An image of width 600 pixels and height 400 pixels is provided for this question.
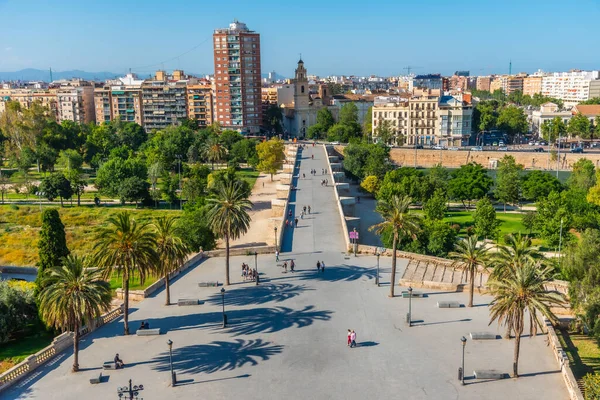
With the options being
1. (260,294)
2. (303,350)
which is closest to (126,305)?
(260,294)

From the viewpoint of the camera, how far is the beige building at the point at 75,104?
5320 inches

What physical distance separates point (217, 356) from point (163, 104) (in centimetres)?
10398

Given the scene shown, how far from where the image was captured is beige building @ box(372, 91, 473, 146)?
105m

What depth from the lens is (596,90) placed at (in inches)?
6924

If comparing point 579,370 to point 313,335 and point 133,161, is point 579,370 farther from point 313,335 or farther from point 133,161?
point 133,161

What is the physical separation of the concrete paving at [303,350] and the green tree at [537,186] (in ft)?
111

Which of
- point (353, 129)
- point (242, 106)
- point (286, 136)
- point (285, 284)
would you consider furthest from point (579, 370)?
point (286, 136)

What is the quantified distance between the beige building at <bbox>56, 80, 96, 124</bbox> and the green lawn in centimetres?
10273

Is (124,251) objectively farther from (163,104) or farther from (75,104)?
(75,104)

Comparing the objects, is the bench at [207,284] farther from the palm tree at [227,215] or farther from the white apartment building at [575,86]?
the white apartment building at [575,86]

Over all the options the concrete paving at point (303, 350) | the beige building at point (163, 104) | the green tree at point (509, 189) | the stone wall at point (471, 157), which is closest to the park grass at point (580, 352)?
the concrete paving at point (303, 350)

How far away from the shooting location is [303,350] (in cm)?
2294

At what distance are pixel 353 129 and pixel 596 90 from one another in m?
105

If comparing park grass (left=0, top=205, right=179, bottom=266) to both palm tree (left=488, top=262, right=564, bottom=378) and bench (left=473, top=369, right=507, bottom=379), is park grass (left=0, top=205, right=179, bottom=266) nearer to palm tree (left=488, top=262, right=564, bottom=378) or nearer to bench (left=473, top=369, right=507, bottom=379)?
bench (left=473, top=369, right=507, bottom=379)
